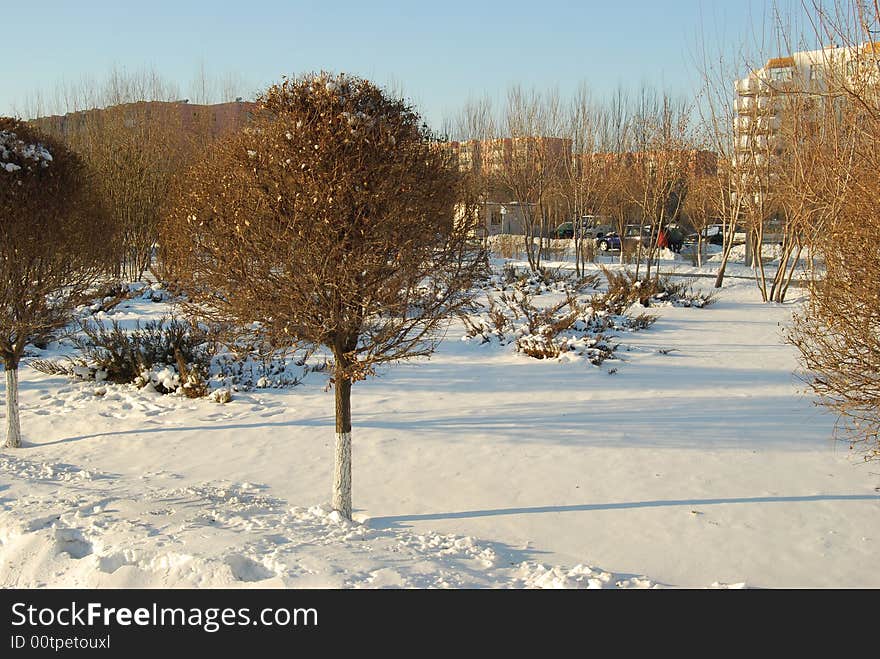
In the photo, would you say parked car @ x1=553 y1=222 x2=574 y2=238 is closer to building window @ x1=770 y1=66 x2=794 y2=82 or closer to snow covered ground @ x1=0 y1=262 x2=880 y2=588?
building window @ x1=770 y1=66 x2=794 y2=82

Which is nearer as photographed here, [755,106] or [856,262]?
[856,262]

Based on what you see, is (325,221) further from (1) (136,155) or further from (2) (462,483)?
(1) (136,155)

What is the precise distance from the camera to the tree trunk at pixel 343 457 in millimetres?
6289

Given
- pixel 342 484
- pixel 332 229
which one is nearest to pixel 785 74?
pixel 332 229

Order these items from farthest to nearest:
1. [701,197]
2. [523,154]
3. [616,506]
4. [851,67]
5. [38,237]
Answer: [523,154], [701,197], [38,237], [616,506], [851,67]

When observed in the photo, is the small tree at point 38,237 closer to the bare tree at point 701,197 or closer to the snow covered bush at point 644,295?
the snow covered bush at point 644,295

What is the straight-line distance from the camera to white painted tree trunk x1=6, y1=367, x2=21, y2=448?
28.6ft

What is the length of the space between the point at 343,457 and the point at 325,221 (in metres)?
2.21

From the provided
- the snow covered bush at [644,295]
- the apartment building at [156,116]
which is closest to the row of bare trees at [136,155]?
the apartment building at [156,116]

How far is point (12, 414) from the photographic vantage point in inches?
343

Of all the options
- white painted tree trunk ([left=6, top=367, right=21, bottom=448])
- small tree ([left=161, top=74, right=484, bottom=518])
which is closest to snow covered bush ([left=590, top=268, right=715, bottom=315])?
small tree ([left=161, top=74, right=484, bottom=518])

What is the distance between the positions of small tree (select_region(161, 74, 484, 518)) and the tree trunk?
49 centimetres

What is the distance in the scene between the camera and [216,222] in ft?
17.9

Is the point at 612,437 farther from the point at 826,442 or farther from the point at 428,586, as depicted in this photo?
the point at 428,586
